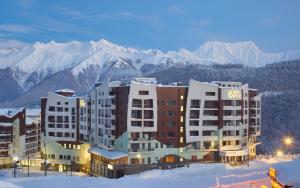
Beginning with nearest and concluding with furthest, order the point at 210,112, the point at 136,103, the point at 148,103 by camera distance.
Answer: the point at 136,103, the point at 148,103, the point at 210,112

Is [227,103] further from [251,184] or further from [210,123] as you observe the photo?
[251,184]

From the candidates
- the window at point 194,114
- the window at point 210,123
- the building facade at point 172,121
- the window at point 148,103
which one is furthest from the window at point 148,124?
the window at point 210,123

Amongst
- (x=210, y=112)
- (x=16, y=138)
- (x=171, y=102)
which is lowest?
(x=16, y=138)

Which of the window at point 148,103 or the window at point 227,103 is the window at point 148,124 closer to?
the window at point 148,103

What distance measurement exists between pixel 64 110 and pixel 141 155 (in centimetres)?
3281

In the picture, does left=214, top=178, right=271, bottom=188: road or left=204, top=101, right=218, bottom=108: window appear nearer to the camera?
left=214, top=178, right=271, bottom=188: road

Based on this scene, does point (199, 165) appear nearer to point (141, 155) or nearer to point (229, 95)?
point (141, 155)

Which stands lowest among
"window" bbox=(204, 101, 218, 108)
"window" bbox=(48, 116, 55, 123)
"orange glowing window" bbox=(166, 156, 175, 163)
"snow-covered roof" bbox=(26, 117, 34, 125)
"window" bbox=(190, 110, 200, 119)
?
"orange glowing window" bbox=(166, 156, 175, 163)

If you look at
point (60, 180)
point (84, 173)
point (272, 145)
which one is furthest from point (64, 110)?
point (272, 145)

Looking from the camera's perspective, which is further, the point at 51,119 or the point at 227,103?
the point at 51,119

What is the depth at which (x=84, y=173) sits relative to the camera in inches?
4166

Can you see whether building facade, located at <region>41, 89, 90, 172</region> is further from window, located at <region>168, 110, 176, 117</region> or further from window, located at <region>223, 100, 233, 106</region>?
window, located at <region>223, 100, 233, 106</region>

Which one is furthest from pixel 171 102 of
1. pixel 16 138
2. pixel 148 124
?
pixel 16 138

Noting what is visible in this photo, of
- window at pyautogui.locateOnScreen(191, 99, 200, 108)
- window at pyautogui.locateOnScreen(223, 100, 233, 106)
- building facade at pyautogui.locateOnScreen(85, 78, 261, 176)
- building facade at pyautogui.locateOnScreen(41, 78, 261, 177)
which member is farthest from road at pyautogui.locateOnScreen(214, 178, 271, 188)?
window at pyautogui.locateOnScreen(223, 100, 233, 106)
